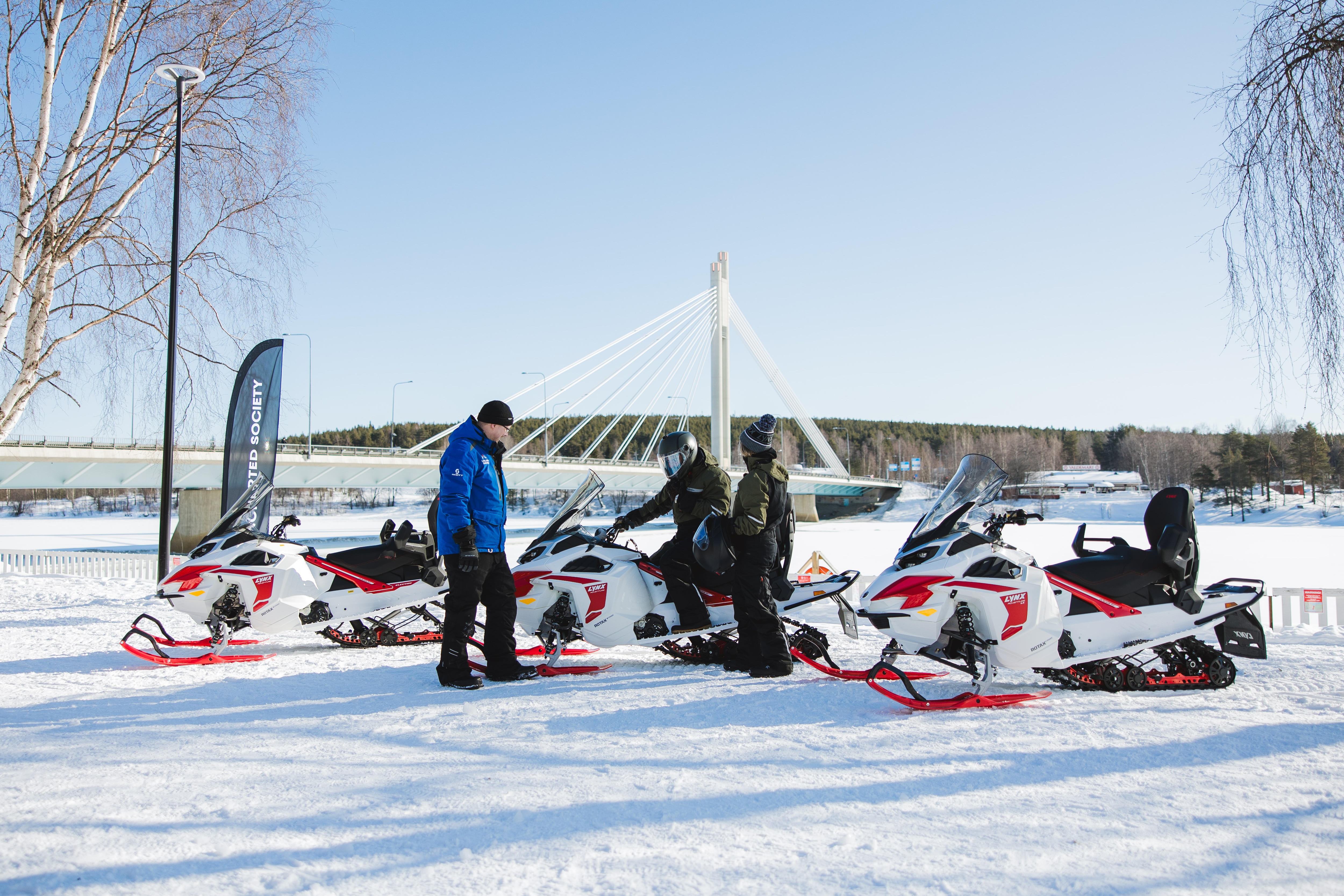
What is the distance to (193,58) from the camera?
34.2ft

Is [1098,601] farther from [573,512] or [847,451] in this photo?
[847,451]

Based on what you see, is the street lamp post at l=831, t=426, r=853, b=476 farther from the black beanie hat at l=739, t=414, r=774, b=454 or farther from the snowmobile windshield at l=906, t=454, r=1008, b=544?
the snowmobile windshield at l=906, t=454, r=1008, b=544

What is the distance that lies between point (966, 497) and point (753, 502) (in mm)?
1073

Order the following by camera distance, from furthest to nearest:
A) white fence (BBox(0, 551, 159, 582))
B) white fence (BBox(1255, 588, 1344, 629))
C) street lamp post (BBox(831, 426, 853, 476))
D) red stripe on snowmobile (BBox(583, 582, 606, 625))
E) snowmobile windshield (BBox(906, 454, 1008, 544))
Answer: street lamp post (BBox(831, 426, 853, 476))
white fence (BBox(0, 551, 159, 582))
white fence (BBox(1255, 588, 1344, 629))
red stripe on snowmobile (BBox(583, 582, 606, 625))
snowmobile windshield (BBox(906, 454, 1008, 544))

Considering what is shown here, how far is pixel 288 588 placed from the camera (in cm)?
524

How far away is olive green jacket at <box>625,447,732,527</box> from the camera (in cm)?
474

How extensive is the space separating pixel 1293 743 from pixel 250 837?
3.49 meters

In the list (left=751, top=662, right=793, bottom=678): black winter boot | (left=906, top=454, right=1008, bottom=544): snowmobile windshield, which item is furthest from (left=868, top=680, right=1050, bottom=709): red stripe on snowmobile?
(left=906, top=454, right=1008, bottom=544): snowmobile windshield

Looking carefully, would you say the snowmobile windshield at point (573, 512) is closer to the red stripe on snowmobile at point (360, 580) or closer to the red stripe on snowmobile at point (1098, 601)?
the red stripe on snowmobile at point (360, 580)

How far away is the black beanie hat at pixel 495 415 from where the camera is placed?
4520mm

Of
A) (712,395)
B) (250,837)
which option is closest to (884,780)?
(250,837)

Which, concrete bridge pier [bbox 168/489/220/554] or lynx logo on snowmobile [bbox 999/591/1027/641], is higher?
lynx logo on snowmobile [bbox 999/591/1027/641]

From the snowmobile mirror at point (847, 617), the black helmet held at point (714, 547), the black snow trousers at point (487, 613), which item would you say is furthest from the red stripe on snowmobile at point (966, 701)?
the black snow trousers at point (487, 613)

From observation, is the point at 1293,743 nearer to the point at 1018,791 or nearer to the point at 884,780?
the point at 1018,791
